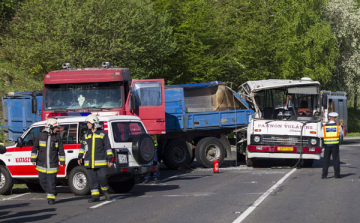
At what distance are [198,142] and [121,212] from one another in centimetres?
1005

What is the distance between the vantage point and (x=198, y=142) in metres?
20.1

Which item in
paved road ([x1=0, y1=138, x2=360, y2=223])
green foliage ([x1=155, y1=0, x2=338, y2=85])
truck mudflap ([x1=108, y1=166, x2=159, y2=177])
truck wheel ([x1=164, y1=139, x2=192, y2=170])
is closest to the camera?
paved road ([x1=0, y1=138, x2=360, y2=223])

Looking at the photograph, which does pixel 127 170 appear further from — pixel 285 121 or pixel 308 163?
pixel 308 163

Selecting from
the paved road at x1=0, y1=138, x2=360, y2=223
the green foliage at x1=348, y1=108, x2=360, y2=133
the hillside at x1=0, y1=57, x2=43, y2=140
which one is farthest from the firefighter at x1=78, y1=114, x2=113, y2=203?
the green foliage at x1=348, y1=108, x2=360, y2=133

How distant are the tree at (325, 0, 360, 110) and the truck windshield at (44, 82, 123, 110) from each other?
36.8 m

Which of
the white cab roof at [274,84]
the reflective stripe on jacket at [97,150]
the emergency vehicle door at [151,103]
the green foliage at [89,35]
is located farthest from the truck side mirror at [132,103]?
the green foliage at [89,35]

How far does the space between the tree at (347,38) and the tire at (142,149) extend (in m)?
39.4

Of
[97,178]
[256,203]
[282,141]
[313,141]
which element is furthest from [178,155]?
[256,203]

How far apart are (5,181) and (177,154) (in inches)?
293

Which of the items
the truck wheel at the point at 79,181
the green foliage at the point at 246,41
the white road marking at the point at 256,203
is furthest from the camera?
the green foliage at the point at 246,41

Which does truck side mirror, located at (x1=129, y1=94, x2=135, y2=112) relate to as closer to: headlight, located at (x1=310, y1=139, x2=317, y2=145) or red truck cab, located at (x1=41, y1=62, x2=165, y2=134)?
red truck cab, located at (x1=41, y1=62, x2=165, y2=134)

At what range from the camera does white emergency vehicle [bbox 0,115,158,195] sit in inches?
493

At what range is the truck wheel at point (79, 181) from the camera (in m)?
12.6

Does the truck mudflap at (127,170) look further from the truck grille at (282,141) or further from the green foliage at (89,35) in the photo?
the green foliage at (89,35)
